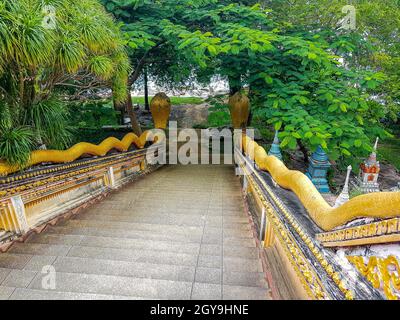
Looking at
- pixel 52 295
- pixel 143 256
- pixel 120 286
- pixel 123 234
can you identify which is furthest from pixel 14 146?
pixel 120 286

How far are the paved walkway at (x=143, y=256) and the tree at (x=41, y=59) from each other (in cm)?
116

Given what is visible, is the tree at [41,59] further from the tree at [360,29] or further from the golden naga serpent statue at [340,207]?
the tree at [360,29]

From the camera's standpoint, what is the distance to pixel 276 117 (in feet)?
15.4

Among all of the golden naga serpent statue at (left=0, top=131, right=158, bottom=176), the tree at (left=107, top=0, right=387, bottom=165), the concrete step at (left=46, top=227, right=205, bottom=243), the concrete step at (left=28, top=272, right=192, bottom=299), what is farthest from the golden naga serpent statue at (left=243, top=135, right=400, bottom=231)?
the golden naga serpent statue at (left=0, top=131, right=158, bottom=176)

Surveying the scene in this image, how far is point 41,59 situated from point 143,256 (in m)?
2.40

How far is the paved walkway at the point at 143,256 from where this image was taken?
1.93 m

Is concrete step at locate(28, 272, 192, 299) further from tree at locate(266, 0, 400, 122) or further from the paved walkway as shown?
tree at locate(266, 0, 400, 122)

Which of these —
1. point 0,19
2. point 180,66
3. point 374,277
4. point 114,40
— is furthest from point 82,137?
point 374,277

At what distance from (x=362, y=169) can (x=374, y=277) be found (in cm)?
1063

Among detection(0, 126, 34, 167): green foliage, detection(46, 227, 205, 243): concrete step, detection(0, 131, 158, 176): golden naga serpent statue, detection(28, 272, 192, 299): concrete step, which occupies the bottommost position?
detection(46, 227, 205, 243): concrete step

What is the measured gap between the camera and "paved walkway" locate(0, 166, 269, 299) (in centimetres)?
193

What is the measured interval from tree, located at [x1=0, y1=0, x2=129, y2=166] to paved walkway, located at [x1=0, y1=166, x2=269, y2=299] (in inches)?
45.6

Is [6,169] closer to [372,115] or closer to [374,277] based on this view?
[374,277]

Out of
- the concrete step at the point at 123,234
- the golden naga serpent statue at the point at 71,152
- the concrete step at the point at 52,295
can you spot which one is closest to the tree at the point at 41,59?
the golden naga serpent statue at the point at 71,152
